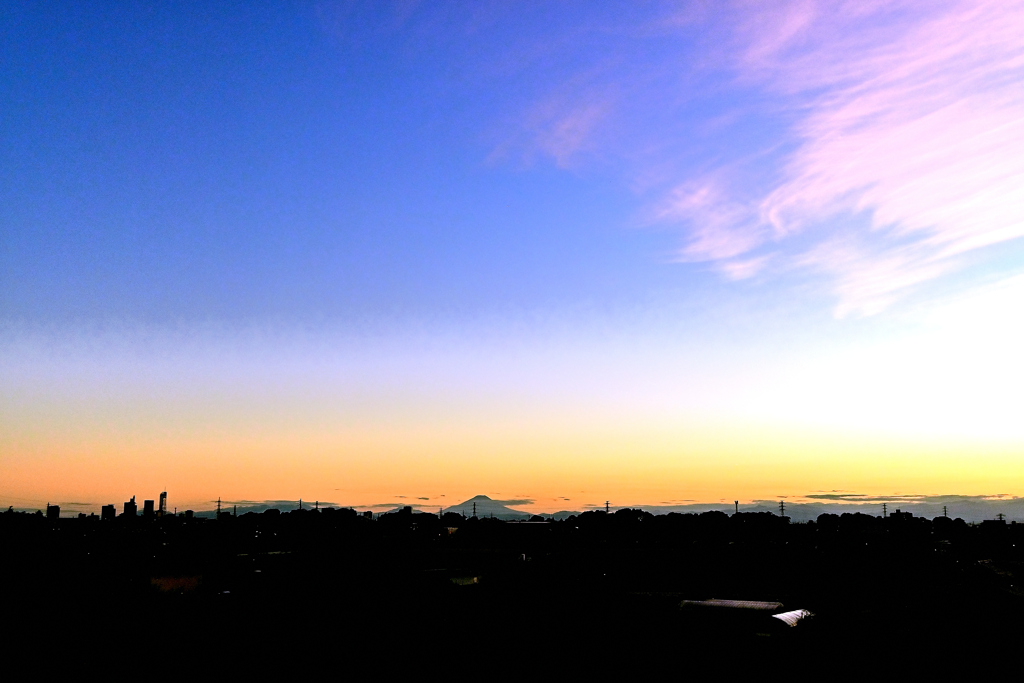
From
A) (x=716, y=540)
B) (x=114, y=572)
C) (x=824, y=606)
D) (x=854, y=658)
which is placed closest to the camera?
(x=854, y=658)

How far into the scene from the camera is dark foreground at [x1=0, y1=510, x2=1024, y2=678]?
34125mm

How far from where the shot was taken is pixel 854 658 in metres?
33.4

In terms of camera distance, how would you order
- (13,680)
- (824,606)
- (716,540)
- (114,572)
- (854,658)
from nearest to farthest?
(13,680) → (854,658) → (824,606) → (114,572) → (716,540)

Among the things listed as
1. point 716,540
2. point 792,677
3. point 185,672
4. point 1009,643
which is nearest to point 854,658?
point 792,677

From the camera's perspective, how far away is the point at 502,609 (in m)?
44.3

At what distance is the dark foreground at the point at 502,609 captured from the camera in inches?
1344

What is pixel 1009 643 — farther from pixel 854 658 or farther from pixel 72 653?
pixel 72 653

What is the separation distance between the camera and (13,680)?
30.9 meters

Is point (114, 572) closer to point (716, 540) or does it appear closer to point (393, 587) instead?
point (393, 587)

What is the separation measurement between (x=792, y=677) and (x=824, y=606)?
64.3 feet

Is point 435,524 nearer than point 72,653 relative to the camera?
No

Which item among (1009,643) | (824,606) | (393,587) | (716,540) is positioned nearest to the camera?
(1009,643)

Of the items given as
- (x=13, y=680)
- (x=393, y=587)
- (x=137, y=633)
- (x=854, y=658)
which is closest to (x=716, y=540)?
(x=393, y=587)

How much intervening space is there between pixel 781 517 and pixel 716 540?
182 feet
